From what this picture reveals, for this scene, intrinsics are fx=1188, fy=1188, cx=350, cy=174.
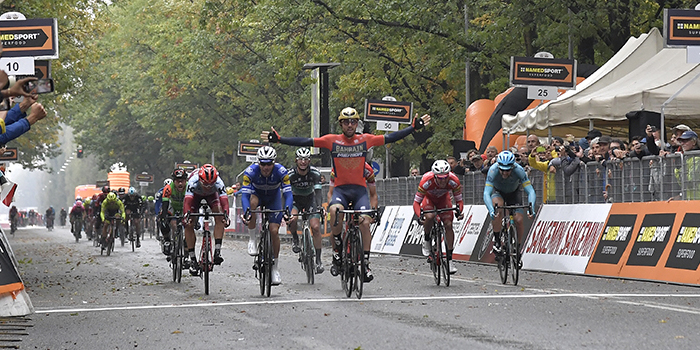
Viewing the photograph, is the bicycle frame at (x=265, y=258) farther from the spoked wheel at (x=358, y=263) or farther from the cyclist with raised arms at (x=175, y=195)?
the cyclist with raised arms at (x=175, y=195)

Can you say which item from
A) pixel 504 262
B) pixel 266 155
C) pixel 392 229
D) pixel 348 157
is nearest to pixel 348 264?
pixel 348 157

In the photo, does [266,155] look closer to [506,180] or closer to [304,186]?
[304,186]

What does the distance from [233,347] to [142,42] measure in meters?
58.3

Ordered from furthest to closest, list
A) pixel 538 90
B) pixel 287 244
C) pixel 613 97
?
pixel 287 244, pixel 538 90, pixel 613 97

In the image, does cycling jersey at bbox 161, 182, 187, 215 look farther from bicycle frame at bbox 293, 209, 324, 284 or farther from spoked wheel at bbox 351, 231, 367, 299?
spoked wheel at bbox 351, 231, 367, 299

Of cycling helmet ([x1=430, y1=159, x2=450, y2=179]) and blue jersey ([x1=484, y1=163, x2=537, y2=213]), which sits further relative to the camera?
blue jersey ([x1=484, y1=163, x2=537, y2=213])

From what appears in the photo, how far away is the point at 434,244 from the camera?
15.5 m

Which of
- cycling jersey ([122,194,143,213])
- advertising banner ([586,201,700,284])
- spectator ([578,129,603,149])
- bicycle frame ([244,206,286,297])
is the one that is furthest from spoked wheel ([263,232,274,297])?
cycling jersey ([122,194,143,213])

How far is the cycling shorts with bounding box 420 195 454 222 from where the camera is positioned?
15961 millimetres

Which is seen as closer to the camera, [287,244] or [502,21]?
[502,21]

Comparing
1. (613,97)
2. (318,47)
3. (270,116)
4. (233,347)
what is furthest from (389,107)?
(270,116)

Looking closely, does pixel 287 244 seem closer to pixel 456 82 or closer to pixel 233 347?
pixel 456 82

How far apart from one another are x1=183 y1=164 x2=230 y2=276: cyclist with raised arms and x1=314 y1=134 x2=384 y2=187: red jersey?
1.98m

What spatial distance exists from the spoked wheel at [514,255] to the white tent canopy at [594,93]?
6628mm
